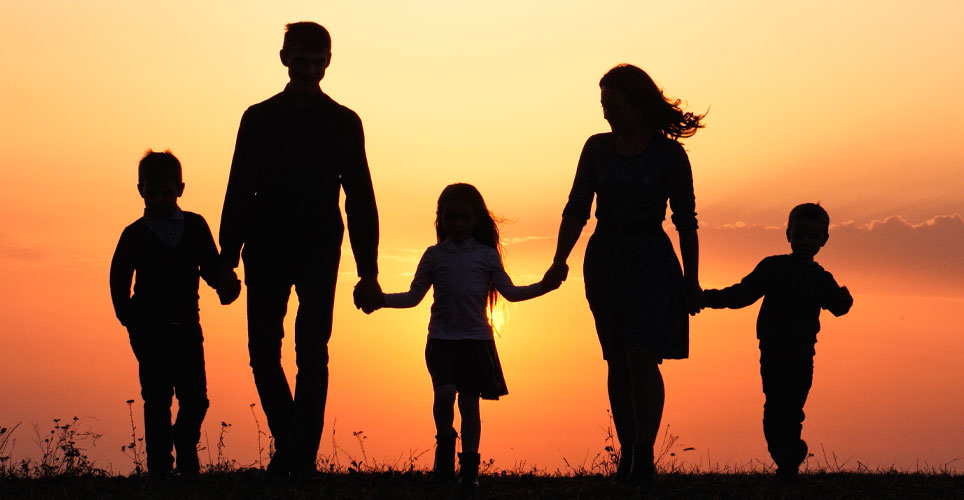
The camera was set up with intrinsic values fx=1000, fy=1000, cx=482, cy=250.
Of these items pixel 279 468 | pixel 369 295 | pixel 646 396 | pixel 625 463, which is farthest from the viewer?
pixel 625 463

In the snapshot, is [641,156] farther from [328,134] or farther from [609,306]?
[328,134]

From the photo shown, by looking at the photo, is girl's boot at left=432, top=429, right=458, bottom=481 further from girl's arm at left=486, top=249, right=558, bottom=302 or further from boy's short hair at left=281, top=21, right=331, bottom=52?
boy's short hair at left=281, top=21, right=331, bottom=52

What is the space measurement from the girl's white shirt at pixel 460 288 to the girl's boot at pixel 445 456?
2.24 ft

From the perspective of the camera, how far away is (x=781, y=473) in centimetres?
751

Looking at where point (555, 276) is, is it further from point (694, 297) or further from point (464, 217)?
point (694, 297)

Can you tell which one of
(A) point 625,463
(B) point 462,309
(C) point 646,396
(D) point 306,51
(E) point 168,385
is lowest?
(A) point 625,463

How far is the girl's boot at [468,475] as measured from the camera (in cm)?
642

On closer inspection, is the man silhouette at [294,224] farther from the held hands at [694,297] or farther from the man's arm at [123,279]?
the held hands at [694,297]

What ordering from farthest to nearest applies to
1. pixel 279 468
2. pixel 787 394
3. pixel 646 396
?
pixel 787 394 → pixel 279 468 → pixel 646 396

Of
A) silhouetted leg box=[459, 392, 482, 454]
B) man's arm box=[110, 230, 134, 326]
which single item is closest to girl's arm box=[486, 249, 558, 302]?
silhouetted leg box=[459, 392, 482, 454]

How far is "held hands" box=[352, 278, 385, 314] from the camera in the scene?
22.2 feet

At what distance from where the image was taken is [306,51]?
21.3 feet

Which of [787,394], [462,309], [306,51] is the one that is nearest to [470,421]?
[462,309]

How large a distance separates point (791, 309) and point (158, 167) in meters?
4.74
